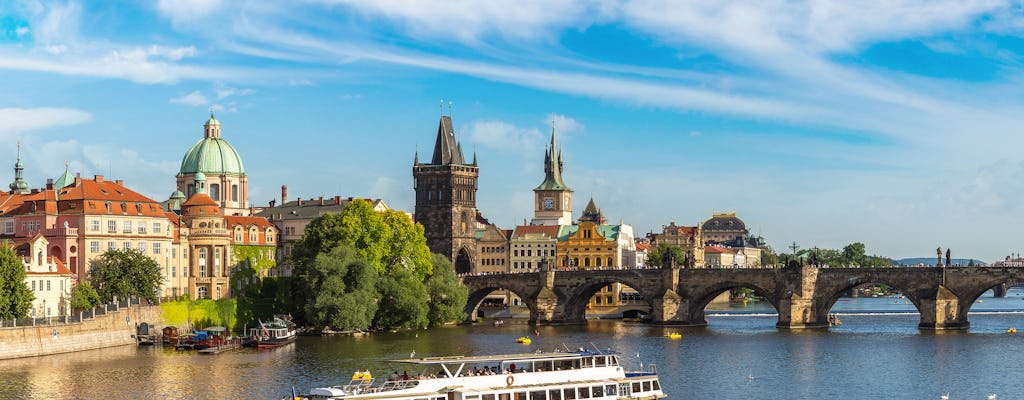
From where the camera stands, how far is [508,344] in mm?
128375

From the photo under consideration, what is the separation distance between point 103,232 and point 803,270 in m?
73.0

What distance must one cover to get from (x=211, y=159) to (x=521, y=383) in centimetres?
12028

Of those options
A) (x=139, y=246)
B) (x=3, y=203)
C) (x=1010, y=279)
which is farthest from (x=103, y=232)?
(x=1010, y=279)

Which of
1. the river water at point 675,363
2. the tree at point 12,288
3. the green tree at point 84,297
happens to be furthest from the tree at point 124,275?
the tree at point 12,288

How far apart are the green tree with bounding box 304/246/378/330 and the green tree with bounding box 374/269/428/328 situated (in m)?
4.31

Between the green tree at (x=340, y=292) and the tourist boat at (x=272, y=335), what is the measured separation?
14.7ft

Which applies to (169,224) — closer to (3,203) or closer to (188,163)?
(3,203)

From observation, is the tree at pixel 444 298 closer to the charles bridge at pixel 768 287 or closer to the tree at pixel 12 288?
the charles bridge at pixel 768 287

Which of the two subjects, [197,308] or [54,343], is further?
[197,308]

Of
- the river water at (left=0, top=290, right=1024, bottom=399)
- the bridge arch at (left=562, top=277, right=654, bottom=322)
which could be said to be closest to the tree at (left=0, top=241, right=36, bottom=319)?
the river water at (left=0, top=290, right=1024, bottom=399)

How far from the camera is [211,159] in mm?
189250

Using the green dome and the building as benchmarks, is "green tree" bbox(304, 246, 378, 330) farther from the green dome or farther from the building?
the green dome

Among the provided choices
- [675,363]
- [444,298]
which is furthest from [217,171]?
[675,363]

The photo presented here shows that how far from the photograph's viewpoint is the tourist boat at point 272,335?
122188 millimetres
